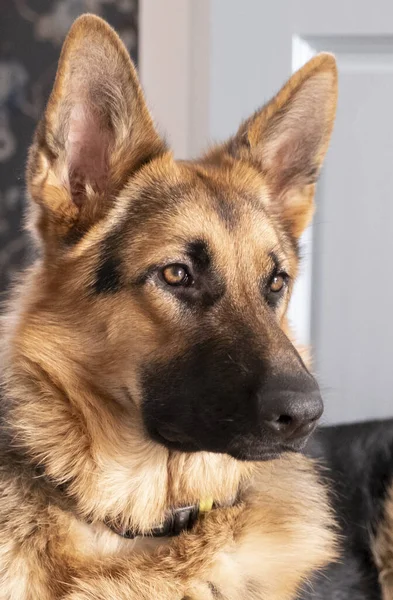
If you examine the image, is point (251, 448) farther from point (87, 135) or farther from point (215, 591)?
point (87, 135)

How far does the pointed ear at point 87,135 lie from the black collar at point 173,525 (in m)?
0.56

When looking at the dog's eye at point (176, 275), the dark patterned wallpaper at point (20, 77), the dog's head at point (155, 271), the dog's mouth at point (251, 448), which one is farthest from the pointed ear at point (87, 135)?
the dark patterned wallpaper at point (20, 77)

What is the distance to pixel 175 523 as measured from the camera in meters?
1.45

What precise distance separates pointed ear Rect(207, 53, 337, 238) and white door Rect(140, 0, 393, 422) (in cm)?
55

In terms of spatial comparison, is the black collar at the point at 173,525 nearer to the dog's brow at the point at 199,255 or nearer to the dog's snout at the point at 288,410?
the dog's snout at the point at 288,410

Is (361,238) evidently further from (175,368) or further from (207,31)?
(175,368)

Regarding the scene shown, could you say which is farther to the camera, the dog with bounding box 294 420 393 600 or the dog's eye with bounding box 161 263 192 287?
the dog with bounding box 294 420 393 600

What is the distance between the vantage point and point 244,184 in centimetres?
163

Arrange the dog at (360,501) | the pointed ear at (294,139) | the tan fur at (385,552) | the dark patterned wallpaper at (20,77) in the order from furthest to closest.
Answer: the dark patterned wallpaper at (20,77) < the tan fur at (385,552) < the dog at (360,501) < the pointed ear at (294,139)

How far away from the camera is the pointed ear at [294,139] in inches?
62.2

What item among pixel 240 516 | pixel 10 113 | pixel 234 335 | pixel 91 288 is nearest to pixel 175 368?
pixel 234 335

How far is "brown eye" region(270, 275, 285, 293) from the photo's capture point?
5.02 ft

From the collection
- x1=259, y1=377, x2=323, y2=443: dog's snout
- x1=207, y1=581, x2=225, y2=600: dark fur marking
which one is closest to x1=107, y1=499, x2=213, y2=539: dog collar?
x1=207, y1=581, x2=225, y2=600: dark fur marking

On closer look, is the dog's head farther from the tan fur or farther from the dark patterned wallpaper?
the dark patterned wallpaper
